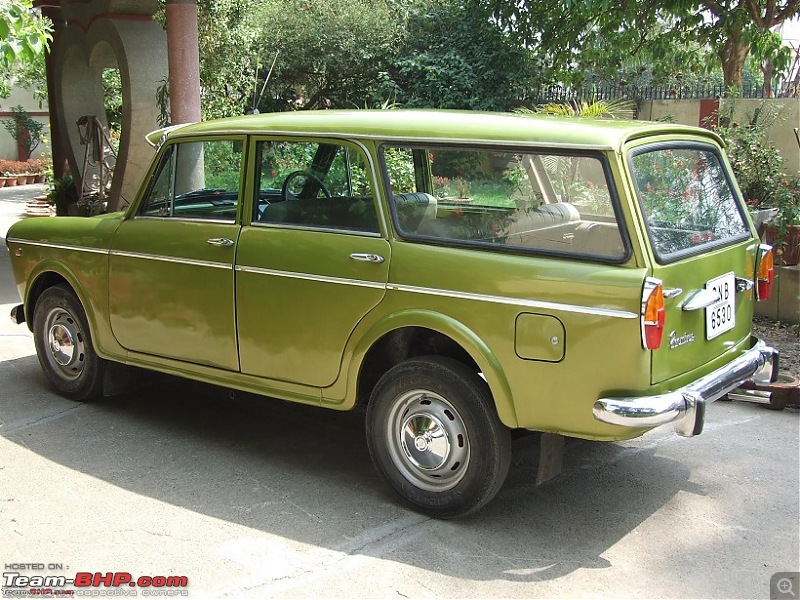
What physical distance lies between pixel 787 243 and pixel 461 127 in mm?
4504

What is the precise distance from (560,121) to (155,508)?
2770 mm

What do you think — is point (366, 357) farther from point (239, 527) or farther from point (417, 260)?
point (239, 527)

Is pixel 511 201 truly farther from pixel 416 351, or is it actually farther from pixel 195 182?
pixel 195 182

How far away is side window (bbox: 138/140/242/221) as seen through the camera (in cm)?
536

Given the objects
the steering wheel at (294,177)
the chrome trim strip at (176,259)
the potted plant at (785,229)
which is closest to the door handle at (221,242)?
the chrome trim strip at (176,259)

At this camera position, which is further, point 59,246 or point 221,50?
point 221,50

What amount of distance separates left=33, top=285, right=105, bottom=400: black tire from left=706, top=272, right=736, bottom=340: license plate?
3.89 m

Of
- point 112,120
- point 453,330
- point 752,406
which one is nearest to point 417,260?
point 453,330

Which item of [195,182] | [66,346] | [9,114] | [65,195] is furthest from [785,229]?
[9,114]

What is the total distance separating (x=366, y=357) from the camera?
4.73 metres

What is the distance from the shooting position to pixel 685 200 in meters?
4.53

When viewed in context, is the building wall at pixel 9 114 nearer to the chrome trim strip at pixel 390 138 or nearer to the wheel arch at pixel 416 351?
the chrome trim strip at pixel 390 138

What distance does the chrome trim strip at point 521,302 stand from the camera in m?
3.88

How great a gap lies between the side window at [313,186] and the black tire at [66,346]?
1.76 m
